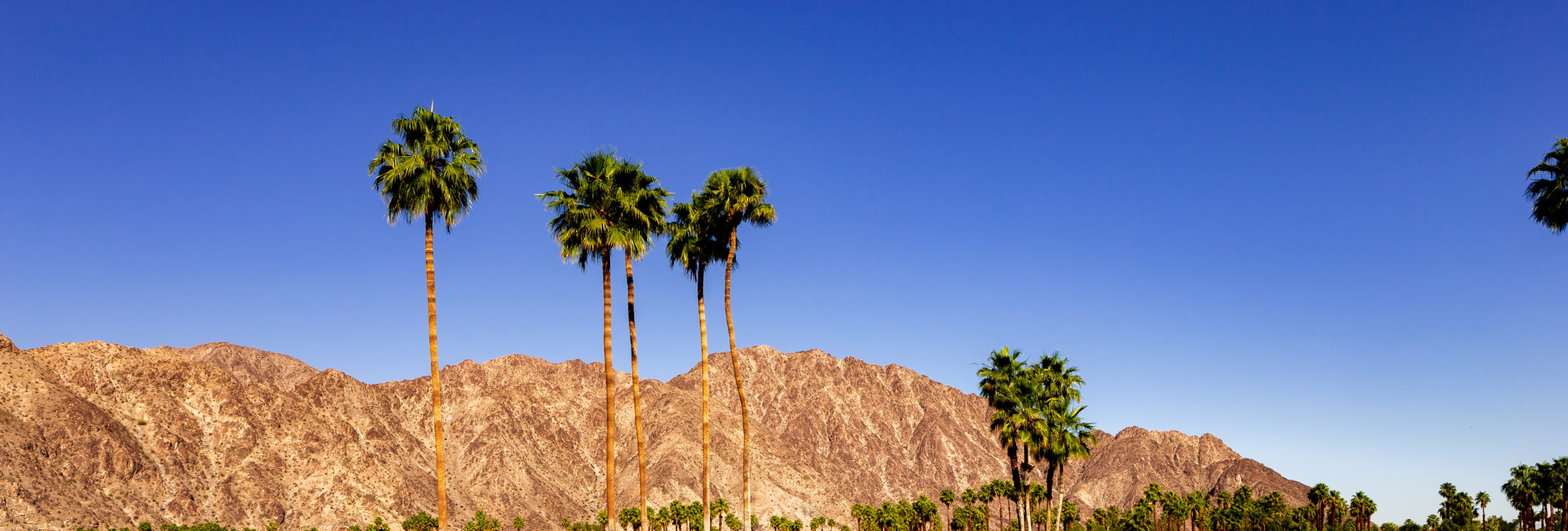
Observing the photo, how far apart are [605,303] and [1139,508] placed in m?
87.5

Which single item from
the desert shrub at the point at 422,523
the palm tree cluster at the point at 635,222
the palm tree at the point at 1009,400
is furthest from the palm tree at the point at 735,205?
the desert shrub at the point at 422,523

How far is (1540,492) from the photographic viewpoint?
8769cm

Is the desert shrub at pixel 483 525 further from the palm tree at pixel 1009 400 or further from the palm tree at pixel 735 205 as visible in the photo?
the palm tree at pixel 735 205

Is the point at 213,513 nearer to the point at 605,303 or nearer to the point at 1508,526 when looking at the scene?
the point at 605,303

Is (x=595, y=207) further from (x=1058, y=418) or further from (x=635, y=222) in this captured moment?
(x=1058, y=418)

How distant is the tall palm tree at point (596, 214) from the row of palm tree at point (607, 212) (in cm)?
3

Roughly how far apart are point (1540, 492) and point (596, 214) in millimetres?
91121

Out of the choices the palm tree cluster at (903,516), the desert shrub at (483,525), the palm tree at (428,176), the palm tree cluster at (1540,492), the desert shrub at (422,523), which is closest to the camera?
the palm tree at (428,176)

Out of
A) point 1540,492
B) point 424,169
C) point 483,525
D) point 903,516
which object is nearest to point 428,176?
point 424,169

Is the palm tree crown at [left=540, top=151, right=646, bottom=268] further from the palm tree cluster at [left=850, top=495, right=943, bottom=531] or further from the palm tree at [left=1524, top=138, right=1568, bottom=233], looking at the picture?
the palm tree cluster at [left=850, top=495, right=943, bottom=531]

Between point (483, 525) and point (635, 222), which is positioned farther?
point (483, 525)

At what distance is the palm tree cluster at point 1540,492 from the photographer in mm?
84812

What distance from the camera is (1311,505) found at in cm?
13075

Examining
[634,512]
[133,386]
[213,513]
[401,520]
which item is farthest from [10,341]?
[634,512]
